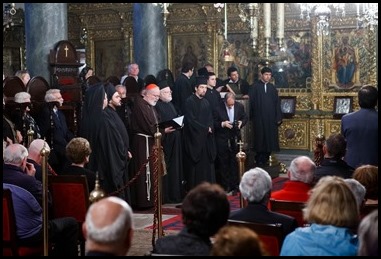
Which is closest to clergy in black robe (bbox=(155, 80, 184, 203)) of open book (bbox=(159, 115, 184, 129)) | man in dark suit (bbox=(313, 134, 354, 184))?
open book (bbox=(159, 115, 184, 129))

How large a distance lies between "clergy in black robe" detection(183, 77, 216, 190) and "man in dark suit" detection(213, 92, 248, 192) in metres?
0.50

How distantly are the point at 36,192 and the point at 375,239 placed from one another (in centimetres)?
370

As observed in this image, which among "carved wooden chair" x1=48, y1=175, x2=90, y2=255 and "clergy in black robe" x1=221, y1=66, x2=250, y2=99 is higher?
"clergy in black robe" x1=221, y1=66, x2=250, y2=99

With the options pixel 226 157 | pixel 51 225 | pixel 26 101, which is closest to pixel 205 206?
pixel 51 225

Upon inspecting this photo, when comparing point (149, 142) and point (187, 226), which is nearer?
point (187, 226)

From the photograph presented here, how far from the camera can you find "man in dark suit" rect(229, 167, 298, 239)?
509cm

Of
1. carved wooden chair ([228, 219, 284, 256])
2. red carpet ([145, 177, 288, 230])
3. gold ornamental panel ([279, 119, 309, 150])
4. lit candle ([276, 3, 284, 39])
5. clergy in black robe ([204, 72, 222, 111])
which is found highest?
lit candle ([276, 3, 284, 39])

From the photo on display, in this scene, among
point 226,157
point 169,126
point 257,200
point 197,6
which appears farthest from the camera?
point 197,6

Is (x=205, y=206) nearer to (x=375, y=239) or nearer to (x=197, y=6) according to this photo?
(x=375, y=239)

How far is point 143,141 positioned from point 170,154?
2.18 ft

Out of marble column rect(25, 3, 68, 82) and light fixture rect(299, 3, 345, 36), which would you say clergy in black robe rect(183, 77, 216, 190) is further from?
marble column rect(25, 3, 68, 82)

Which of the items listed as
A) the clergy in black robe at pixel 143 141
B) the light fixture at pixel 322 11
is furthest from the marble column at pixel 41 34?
the light fixture at pixel 322 11

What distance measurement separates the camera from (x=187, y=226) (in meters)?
4.15

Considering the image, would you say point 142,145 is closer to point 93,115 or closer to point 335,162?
point 93,115
